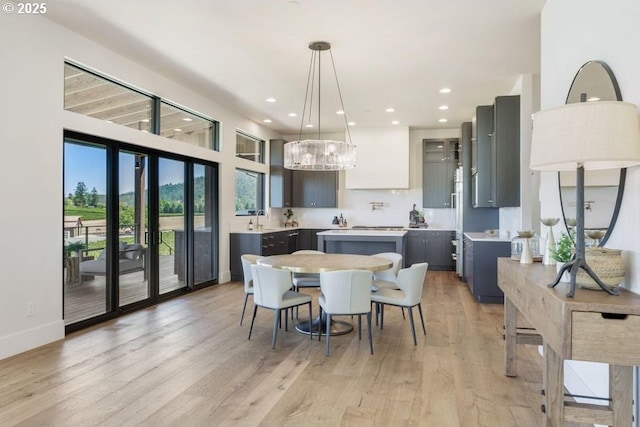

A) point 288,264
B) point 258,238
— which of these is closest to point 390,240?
point 258,238

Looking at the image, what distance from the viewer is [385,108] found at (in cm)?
740

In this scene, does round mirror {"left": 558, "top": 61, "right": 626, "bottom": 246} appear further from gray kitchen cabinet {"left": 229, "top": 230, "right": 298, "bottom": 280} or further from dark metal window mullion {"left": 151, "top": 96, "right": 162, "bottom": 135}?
gray kitchen cabinet {"left": 229, "top": 230, "right": 298, "bottom": 280}

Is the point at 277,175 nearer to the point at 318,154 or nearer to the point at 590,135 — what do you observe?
the point at 318,154

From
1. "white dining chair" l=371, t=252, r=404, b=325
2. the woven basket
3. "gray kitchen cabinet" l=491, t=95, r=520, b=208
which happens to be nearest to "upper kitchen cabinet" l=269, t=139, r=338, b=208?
"gray kitchen cabinet" l=491, t=95, r=520, b=208

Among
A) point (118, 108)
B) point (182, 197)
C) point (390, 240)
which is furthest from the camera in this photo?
point (390, 240)

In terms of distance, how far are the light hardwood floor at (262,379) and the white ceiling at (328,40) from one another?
3.06 metres

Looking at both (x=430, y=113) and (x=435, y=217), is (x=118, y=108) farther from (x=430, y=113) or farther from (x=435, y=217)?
(x=435, y=217)

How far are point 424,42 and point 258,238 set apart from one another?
4.31 m

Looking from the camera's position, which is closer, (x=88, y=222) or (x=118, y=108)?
(x=88, y=222)

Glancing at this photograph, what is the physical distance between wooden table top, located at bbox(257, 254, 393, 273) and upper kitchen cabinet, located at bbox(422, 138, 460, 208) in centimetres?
480

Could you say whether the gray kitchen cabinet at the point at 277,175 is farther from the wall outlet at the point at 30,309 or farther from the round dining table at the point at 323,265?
the wall outlet at the point at 30,309

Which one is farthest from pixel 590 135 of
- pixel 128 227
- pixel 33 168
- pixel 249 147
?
pixel 249 147

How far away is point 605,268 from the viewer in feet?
6.34

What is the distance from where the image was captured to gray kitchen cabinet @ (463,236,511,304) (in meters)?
5.78
